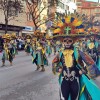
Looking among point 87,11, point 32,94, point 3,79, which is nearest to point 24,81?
point 3,79

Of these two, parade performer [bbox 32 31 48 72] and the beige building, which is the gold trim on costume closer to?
parade performer [bbox 32 31 48 72]

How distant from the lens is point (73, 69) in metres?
7.29

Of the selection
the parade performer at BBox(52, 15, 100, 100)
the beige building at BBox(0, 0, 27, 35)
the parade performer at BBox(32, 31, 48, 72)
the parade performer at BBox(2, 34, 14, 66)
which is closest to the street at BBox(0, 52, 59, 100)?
the parade performer at BBox(32, 31, 48, 72)

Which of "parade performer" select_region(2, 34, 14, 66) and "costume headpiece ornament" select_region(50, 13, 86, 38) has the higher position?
"costume headpiece ornament" select_region(50, 13, 86, 38)

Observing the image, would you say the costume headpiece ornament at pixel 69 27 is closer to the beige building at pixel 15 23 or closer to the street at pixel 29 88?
the street at pixel 29 88

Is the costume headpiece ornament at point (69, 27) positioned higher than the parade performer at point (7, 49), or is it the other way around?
the costume headpiece ornament at point (69, 27)

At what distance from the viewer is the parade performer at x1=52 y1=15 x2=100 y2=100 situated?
7.18m

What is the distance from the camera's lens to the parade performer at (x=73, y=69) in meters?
7.18

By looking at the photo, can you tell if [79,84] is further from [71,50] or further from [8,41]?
[8,41]

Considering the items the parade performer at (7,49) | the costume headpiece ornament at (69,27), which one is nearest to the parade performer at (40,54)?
the parade performer at (7,49)

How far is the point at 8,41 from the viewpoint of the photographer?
20000mm

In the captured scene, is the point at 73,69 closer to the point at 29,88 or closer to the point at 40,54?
the point at 29,88

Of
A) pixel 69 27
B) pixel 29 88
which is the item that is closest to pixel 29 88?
pixel 29 88

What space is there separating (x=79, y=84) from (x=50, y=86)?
4.71 metres
